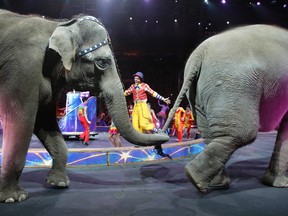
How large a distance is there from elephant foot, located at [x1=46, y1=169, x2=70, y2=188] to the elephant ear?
1.35m

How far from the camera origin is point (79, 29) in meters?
3.04

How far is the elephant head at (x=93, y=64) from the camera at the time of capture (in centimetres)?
291

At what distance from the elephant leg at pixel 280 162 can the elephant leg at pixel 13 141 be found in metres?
2.62

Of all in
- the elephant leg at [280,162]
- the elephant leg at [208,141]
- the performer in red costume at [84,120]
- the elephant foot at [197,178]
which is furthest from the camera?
the performer in red costume at [84,120]

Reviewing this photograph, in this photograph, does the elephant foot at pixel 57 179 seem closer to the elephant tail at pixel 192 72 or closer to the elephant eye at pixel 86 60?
the elephant eye at pixel 86 60

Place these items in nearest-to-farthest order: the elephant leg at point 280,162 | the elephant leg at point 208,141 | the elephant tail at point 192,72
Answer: the elephant tail at point 192,72 → the elephant leg at point 208,141 → the elephant leg at point 280,162

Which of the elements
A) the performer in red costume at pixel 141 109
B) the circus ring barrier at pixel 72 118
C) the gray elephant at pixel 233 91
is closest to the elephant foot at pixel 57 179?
the gray elephant at pixel 233 91

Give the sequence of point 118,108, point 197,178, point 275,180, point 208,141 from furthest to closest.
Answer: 1. point 275,180
2. point 208,141
3. point 118,108
4. point 197,178

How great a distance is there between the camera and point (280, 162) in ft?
11.5

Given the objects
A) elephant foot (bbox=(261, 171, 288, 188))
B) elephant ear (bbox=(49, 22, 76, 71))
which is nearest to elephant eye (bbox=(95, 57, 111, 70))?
elephant ear (bbox=(49, 22, 76, 71))

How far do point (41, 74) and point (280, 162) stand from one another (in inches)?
106

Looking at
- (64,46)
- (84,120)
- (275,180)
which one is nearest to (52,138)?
(64,46)

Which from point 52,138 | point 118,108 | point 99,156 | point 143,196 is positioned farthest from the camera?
point 99,156

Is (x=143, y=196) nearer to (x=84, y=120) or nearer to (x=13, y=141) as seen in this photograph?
(x=13, y=141)
